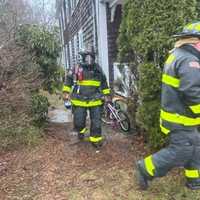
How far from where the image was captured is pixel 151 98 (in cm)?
541

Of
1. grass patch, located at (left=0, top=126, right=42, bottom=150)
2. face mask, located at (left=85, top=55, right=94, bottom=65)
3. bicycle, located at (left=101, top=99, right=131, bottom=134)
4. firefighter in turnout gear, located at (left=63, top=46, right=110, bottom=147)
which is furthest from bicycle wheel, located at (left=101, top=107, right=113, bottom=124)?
face mask, located at (left=85, top=55, right=94, bottom=65)

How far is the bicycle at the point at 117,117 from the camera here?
751 centimetres

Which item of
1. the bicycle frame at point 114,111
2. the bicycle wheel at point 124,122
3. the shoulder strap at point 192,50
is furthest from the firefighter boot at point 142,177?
the bicycle frame at point 114,111

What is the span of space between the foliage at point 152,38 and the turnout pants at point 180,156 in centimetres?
115

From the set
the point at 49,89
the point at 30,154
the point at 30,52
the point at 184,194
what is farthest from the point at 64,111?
the point at 184,194

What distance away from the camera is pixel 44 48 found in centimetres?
826

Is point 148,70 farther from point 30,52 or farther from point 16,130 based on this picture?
point 30,52

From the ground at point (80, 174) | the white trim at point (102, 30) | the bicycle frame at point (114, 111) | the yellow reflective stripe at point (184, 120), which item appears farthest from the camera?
the white trim at point (102, 30)

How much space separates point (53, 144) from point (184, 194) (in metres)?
3.15

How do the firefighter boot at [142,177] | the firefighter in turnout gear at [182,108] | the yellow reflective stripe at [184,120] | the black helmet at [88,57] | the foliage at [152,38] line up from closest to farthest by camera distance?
the firefighter in turnout gear at [182,108], the yellow reflective stripe at [184,120], the firefighter boot at [142,177], the foliage at [152,38], the black helmet at [88,57]

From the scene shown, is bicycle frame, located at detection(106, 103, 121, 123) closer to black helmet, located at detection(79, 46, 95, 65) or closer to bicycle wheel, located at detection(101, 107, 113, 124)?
bicycle wheel, located at detection(101, 107, 113, 124)

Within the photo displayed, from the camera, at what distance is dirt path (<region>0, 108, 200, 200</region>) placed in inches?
175

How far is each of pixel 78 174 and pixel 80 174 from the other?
3cm

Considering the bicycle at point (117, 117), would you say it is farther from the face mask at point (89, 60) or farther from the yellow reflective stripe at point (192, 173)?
the yellow reflective stripe at point (192, 173)
